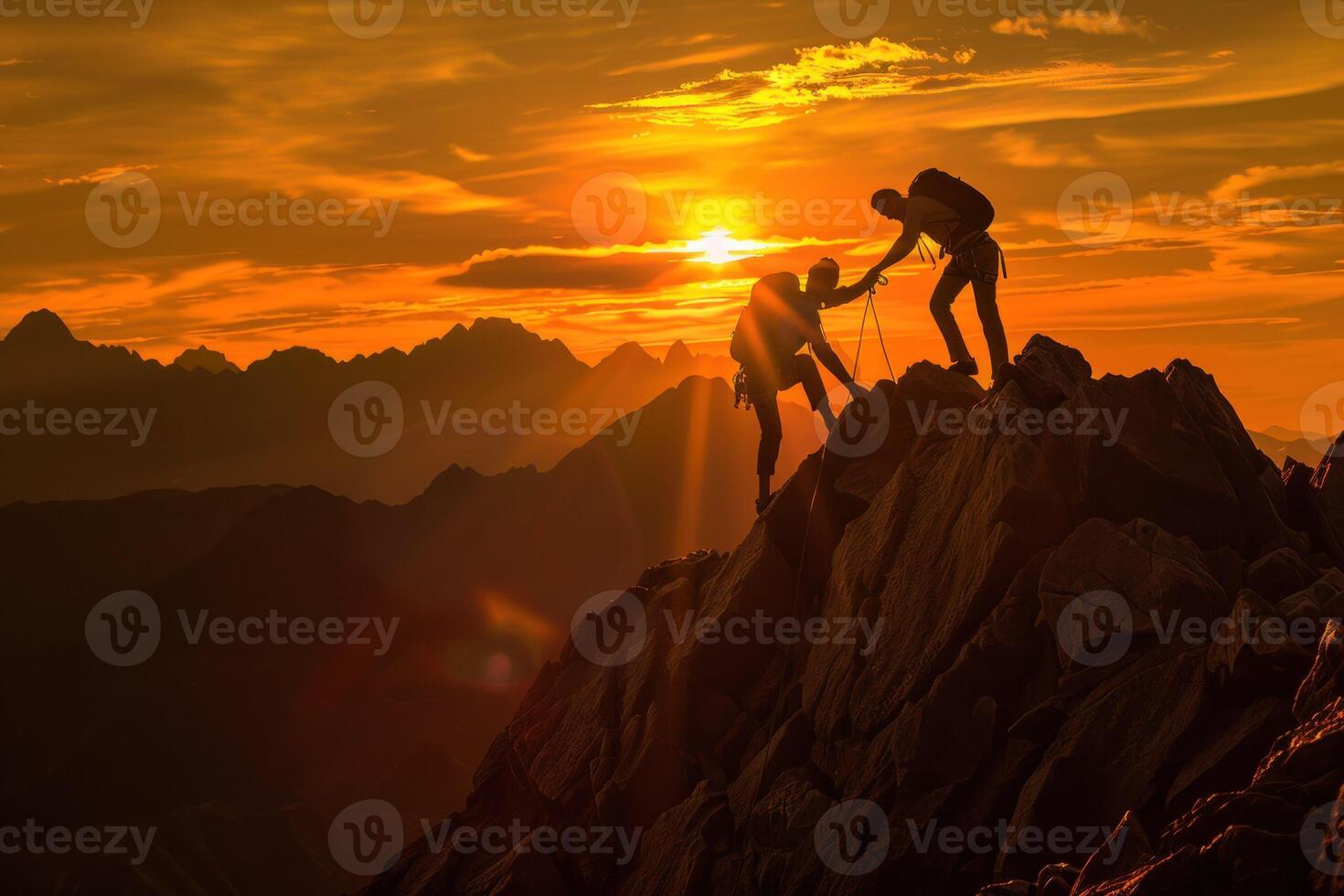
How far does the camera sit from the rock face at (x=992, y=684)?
54.1ft

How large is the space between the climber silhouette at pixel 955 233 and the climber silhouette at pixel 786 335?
6.13 feet

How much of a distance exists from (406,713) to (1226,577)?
161058mm

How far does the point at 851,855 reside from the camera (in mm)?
19469

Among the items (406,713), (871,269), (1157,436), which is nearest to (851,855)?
(1157,436)

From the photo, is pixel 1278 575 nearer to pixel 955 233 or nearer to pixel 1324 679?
pixel 1324 679

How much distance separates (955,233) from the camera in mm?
24750

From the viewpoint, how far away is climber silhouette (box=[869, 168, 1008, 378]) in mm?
24672

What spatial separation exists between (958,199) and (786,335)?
4531 mm

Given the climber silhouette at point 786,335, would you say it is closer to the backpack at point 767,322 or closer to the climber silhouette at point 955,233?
the backpack at point 767,322

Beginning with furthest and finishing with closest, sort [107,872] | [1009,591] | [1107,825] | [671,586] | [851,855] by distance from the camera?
[107,872]
[671,586]
[1009,591]
[851,855]
[1107,825]

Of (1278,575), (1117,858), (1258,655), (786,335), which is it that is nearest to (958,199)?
(786,335)

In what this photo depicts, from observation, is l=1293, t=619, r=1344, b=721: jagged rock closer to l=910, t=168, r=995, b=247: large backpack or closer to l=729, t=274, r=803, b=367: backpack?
l=910, t=168, r=995, b=247: large backpack

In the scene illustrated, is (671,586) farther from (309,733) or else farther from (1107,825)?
(309,733)

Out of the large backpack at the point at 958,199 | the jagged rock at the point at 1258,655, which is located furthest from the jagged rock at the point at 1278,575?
the large backpack at the point at 958,199
